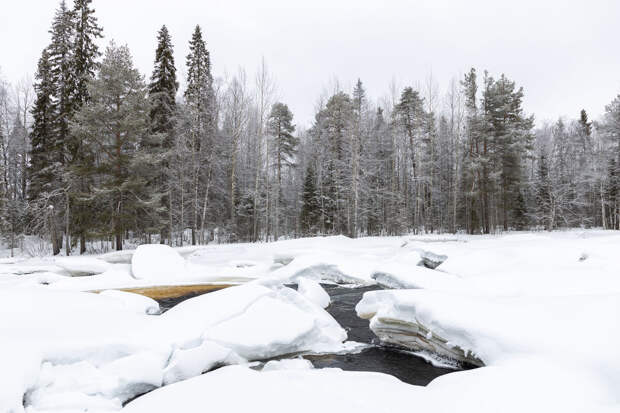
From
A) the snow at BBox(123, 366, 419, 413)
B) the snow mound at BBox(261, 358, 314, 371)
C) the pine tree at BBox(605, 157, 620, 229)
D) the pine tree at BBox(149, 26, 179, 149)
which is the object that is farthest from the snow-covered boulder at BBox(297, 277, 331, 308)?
the pine tree at BBox(605, 157, 620, 229)

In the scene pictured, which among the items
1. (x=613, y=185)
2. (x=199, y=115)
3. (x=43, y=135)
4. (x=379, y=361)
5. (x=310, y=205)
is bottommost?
(x=379, y=361)

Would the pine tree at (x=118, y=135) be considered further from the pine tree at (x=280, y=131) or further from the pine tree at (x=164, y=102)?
the pine tree at (x=280, y=131)

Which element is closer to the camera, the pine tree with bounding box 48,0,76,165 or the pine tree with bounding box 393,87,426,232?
the pine tree with bounding box 48,0,76,165

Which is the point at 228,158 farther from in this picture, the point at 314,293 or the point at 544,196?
the point at 544,196

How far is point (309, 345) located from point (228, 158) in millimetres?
23213

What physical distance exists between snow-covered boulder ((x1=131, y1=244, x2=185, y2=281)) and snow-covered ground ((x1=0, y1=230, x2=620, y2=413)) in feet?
16.0

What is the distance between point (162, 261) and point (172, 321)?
831 cm

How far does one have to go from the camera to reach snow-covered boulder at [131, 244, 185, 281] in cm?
1177

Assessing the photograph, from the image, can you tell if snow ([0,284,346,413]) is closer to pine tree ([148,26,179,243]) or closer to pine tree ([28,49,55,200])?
pine tree ([148,26,179,243])

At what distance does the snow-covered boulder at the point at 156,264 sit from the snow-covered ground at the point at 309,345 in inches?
192

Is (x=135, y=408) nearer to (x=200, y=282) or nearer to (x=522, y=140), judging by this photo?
(x=200, y=282)

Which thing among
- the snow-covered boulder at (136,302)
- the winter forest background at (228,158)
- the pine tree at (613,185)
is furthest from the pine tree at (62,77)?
the pine tree at (613,185)

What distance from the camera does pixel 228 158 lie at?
2669cm

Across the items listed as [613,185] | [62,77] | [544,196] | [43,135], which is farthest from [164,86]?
[613,185]
